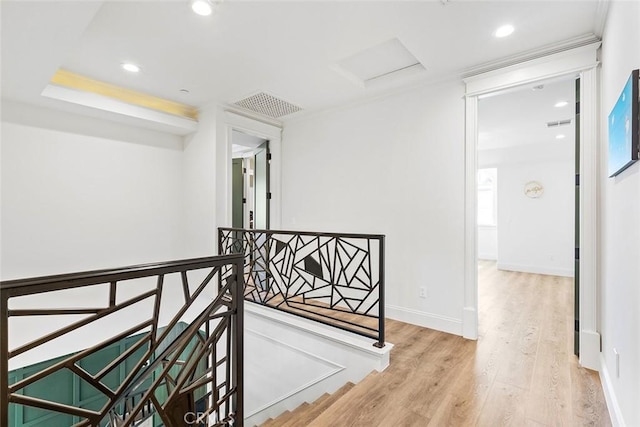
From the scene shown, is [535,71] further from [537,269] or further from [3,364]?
[537,269]

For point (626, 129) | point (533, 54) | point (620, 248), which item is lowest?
point (620, 248)

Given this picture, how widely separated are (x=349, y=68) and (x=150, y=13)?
1.81 m

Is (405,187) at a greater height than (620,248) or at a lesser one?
greater

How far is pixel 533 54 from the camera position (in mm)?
2605

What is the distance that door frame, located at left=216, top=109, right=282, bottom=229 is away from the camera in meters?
3.92

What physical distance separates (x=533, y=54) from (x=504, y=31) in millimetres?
497

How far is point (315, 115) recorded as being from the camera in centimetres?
423

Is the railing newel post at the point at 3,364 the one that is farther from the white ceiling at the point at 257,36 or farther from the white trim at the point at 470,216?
the white trim at the point at 470,216

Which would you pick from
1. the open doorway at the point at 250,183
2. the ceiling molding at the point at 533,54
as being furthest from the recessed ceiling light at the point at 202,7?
the open doorway at the point at 250,183

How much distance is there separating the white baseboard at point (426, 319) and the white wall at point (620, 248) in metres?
1.10

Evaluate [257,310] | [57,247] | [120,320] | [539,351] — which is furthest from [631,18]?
[120,320]

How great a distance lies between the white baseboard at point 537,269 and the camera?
5758 millimetres

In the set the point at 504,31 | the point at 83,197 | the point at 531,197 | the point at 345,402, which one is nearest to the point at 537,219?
the point at 531,197

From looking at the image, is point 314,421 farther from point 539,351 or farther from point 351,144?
point 351,144
